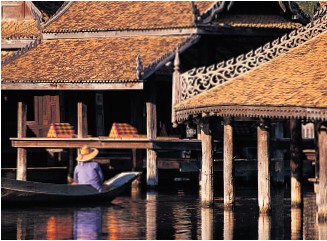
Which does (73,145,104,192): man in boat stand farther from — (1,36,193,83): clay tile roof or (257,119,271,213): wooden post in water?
(1,36,193,83): clay tile roof

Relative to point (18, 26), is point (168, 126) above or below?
below

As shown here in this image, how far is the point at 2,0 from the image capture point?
56.3m

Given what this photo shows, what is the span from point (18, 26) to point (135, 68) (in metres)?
9.57

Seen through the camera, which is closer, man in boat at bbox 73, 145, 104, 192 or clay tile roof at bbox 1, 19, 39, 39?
man in boat at bbox 73, 145, 104, 192

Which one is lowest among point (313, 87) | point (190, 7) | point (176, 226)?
point (176, 226)

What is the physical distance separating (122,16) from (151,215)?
15.3 meters

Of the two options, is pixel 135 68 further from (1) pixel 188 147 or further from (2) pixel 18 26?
(2) pixel 18 26

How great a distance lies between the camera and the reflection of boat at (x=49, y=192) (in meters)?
38.6

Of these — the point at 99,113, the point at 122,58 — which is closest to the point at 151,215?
the point at 122,58

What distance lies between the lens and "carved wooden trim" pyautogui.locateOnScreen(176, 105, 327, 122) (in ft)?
107

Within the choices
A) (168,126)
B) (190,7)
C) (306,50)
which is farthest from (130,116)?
(306,50)

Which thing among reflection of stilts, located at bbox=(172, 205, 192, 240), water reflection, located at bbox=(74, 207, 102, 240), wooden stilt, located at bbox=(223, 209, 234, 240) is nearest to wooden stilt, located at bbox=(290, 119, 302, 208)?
wooden stilt, located at bbox=(223, 209, 234, 240)

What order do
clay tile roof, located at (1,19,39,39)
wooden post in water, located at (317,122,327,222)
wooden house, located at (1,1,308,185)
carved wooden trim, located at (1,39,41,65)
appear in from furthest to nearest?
clay tile roof, located at (1,19,39,39), carved wooden trim, located at (1,39,41,65), wooden house, located at (1,1,308,185), wooden post in water, located at (317,122,327,222)

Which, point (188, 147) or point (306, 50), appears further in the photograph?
point (188, 147)
